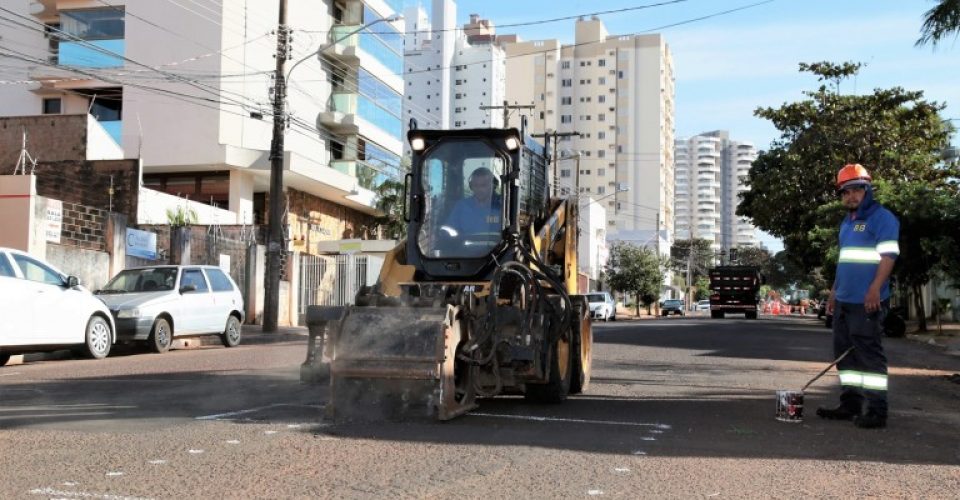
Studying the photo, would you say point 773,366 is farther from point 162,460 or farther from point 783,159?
point 783,159

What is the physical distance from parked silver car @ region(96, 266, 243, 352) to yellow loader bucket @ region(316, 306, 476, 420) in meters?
9.64

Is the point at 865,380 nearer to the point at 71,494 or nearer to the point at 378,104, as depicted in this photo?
the point at 71,494

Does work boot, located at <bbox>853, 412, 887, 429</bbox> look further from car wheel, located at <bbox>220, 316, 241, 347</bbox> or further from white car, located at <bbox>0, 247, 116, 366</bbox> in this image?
car wheel, located at <bbox>220, 316, 241, 347</bbox>

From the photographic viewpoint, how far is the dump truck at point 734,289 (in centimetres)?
5003

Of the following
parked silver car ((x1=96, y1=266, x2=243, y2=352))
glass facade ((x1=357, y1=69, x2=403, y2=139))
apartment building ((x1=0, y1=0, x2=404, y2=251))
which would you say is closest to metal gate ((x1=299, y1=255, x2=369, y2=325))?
apartment building ((x1=0, y1=0, x2=404, y2=251))

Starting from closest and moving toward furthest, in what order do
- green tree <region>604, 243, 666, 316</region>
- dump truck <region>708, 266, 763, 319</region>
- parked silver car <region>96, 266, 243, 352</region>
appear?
parked silver car <region>96, 266, 243, 352</region> < dump truck <region>708, 266, 763, 319</region> < green tree <region>604, 243, 666, 316</region>

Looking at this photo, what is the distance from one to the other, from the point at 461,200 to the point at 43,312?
8003 mm

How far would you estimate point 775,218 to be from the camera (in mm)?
40094

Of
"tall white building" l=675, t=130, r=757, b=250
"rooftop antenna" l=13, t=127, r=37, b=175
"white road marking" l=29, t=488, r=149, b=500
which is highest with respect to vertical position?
"tall white building" l=675, t=130, r=757, b=250

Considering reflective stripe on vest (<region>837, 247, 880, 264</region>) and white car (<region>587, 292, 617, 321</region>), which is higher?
reflective stripe on vest (<region>837, 247, 880, 264</region>)

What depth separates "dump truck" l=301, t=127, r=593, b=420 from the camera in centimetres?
722

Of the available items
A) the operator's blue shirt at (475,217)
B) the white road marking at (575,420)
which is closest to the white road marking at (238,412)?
the white road marking at (575,420)

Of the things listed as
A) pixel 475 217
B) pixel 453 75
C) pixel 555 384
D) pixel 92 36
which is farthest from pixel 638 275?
pixel 453 75

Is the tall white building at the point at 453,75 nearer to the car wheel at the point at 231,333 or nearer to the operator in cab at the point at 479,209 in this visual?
the car wheel at the point at 231,333
